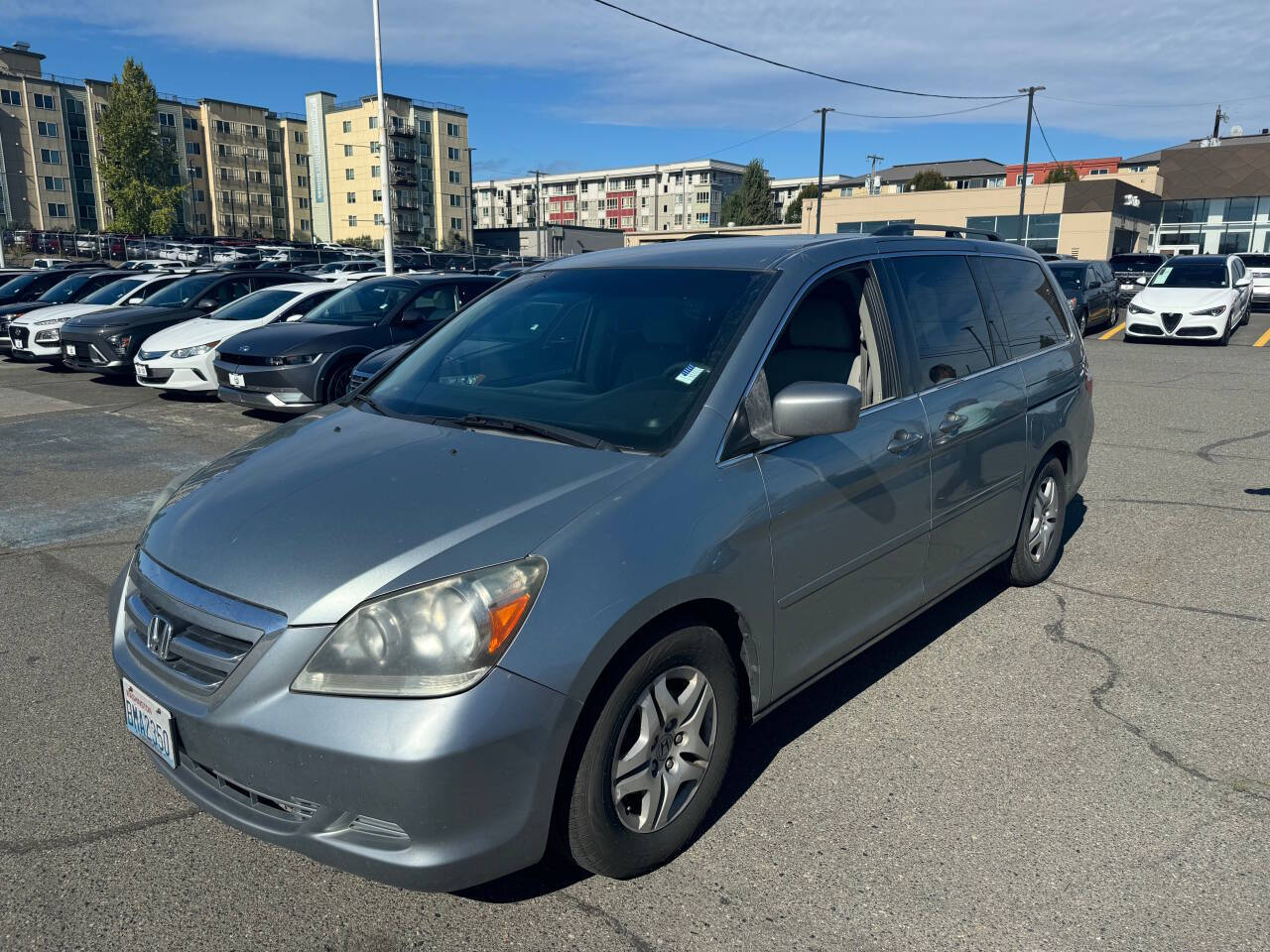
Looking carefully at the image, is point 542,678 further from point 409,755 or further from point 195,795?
point 195,795

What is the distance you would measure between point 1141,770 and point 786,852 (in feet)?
4.51

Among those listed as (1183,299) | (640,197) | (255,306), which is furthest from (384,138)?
(640,197)

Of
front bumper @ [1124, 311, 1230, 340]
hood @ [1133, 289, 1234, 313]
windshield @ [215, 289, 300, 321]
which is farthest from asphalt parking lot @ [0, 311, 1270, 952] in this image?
hood @ [1133, 289, 1234, 313]

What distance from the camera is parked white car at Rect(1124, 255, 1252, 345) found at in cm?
1748

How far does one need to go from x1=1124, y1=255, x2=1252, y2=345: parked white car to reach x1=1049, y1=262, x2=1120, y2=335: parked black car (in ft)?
3.07

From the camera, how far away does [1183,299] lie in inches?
705

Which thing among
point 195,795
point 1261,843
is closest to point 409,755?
point 195,795

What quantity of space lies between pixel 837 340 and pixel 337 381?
7841mm

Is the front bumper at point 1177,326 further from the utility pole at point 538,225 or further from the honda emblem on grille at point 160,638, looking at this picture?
the utility pole at point 538,225

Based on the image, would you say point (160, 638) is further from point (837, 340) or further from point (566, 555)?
point (837, 340)

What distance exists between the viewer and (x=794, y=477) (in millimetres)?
3031

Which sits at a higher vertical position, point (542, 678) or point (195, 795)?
point (542, 678)

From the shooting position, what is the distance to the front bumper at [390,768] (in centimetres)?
218

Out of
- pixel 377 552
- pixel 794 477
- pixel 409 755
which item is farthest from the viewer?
pixel 794 477
